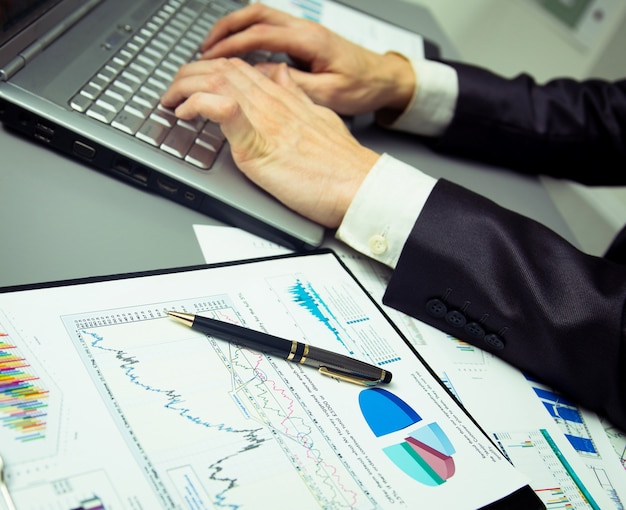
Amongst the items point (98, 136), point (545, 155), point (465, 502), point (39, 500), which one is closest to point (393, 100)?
point (545, 155)

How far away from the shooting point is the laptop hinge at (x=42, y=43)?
566mm

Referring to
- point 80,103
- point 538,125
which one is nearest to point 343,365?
point 80,103

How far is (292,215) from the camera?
2.07 feet

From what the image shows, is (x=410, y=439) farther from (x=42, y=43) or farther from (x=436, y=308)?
(x=42, y=43)

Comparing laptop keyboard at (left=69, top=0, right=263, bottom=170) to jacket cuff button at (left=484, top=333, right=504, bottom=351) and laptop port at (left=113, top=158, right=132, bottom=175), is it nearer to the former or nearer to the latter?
laptop port at (left=113, top=158, right=132, bottom=175)

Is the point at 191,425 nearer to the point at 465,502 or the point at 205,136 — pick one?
the point at 465,502

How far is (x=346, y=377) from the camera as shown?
50 cm

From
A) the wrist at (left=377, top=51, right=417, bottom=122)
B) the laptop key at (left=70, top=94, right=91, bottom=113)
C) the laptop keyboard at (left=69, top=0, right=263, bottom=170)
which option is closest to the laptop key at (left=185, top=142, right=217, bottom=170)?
the laptop keyboard at (left=69, top=0, right=263, bottom=170)

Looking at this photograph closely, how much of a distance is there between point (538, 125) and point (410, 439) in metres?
0.61

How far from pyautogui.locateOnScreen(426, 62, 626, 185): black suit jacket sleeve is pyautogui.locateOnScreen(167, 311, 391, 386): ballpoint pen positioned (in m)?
0.50

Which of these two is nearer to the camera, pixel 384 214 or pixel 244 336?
pixel 244 336

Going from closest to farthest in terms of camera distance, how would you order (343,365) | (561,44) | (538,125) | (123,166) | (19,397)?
(19,397) < (343,365) < (123,166) < (538,125) < (561,44)

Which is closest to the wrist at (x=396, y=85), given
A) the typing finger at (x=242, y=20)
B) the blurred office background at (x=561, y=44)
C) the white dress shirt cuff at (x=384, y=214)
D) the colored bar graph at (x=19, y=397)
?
the typing finger at (x=242, y=20)

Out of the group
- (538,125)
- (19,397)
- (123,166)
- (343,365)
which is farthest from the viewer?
(538,125)
